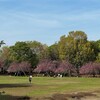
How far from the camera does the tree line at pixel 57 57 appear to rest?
134 meters

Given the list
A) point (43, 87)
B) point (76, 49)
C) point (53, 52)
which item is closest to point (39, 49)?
point (53, 52)

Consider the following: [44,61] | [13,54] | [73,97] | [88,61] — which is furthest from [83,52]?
[73,97]

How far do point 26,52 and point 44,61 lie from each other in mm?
9987

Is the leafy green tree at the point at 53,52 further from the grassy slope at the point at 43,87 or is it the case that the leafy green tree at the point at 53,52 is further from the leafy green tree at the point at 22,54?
the grassy slope at the point at 43,87

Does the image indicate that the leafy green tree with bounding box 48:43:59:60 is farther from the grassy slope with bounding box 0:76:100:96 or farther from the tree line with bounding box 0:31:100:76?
the grassy slope with bounding box 0:76:100:96

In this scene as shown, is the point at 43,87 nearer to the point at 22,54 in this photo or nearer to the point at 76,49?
the point at 76,49

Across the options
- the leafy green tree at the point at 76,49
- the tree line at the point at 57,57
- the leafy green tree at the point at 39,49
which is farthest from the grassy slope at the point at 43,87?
the leafy green tree at the point at 39,49

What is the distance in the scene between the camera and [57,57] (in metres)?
150

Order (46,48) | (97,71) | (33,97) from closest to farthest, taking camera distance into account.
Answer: (33,97) < (97,71) < (46,48)

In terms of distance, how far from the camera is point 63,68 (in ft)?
439

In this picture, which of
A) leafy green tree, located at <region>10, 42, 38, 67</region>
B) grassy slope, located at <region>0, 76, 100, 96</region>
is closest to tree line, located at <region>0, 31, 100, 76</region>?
leafy green tree, located at <region>10, 42, 38, 67</region>

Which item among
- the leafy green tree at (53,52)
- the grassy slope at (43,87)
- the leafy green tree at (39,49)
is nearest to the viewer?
the grassy slope at (43,87)

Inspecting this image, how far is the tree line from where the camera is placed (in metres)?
134

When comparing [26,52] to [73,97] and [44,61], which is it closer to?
[44,61]
